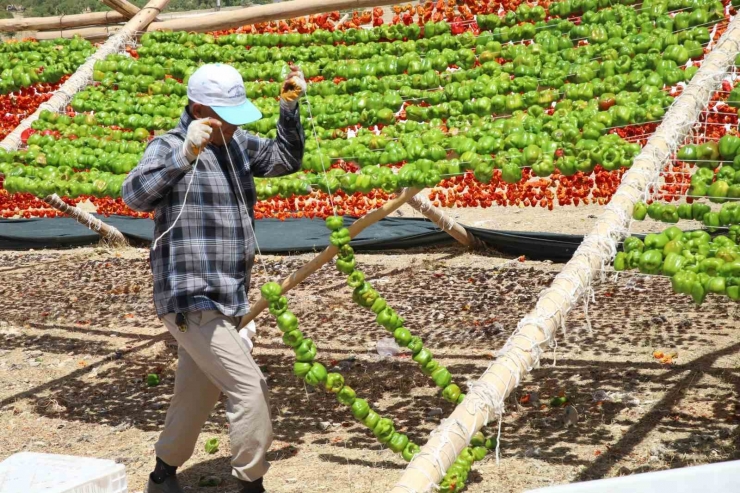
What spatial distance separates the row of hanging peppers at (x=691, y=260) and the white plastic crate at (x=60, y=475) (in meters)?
2.05

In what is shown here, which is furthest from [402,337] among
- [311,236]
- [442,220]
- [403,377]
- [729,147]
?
[311,236]

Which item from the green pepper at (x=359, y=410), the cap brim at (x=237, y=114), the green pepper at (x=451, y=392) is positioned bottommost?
the green pepper at (x=359, y=410)

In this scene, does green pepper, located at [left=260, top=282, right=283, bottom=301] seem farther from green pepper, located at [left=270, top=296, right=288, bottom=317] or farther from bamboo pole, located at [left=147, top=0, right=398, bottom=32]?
bamboo pole, located at [left=147, top=0, right=398, bottom=32]

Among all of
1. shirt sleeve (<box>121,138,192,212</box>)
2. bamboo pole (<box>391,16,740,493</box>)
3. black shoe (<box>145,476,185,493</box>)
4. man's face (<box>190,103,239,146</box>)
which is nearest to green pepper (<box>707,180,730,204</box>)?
bamboo pole (<box>391,16,740,493</box>)

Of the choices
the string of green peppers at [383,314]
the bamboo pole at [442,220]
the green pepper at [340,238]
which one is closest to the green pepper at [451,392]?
the string of green peppers at [383,314]

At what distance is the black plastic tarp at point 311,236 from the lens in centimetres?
894

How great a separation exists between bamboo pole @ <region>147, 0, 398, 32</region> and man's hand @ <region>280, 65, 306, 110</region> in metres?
2.44

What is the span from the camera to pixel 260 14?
263 inches

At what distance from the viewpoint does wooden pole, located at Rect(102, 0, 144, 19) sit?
7.11m

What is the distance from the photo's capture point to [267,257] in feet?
32.6

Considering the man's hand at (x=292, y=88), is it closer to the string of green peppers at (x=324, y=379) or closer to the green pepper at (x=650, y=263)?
the string of green peppers at (x=324, y=379)

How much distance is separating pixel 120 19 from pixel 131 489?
419 centimetres

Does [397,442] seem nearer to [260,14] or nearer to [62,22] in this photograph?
[260,14]

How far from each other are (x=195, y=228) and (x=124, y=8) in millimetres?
3985
